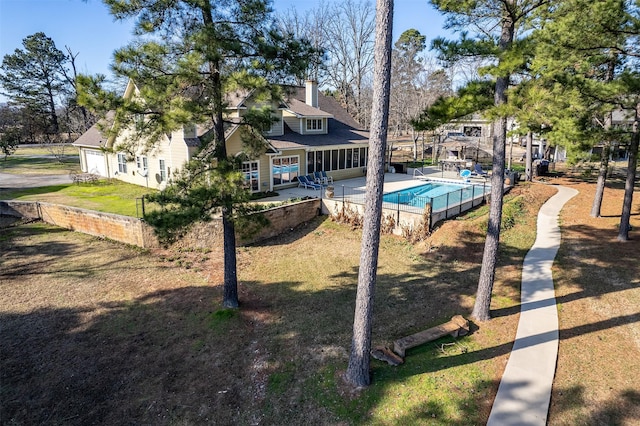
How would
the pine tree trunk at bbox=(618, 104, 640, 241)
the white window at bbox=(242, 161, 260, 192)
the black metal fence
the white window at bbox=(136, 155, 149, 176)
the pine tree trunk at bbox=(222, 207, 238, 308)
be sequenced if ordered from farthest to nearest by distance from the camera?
1. the white window at bbox=(136, 155, 149, 176)
2. the white window at bbox=(242, 161, 260, 192)
3. the black metal fence
4. the pine tree trunk at bbox=(618, 104, 640, 241)
5. the pine tree trunk at bbox=(222, 207, 238, 308)

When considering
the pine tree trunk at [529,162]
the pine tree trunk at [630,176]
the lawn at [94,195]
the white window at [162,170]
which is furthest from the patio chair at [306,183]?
the pine tree trunk at [529,162]

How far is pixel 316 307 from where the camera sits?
10.8m

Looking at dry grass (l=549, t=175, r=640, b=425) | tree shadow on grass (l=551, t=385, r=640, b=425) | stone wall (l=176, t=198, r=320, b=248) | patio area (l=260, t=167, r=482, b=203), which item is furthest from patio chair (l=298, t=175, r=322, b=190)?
tree shadow on grass (l=551, t=385, r=640, b=425)

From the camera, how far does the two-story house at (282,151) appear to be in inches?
811

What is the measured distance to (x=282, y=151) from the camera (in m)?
22.0

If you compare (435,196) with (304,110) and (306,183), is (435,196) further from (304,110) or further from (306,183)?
(304,110)

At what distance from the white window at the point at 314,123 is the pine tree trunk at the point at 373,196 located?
19.8 meters

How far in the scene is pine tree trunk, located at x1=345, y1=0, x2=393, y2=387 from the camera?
5961 mm

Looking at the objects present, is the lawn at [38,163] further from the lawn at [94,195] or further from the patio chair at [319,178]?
the patio chair at [319,178]

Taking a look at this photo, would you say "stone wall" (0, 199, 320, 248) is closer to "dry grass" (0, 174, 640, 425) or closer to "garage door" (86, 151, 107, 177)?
"dry grass" (0, 174, 640, 425)

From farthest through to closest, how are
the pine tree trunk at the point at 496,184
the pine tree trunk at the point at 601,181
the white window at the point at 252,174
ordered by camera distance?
the white window at the point at 252,174 < the pine tree trunk at the point at 601,181 < the pine tree trunk at the point at 496,184

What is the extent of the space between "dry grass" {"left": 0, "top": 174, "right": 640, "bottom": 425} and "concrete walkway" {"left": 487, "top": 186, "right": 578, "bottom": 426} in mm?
209

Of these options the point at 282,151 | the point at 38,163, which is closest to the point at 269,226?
the point at 282,151

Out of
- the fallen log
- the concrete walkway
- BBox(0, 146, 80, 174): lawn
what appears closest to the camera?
the concrete walkway
